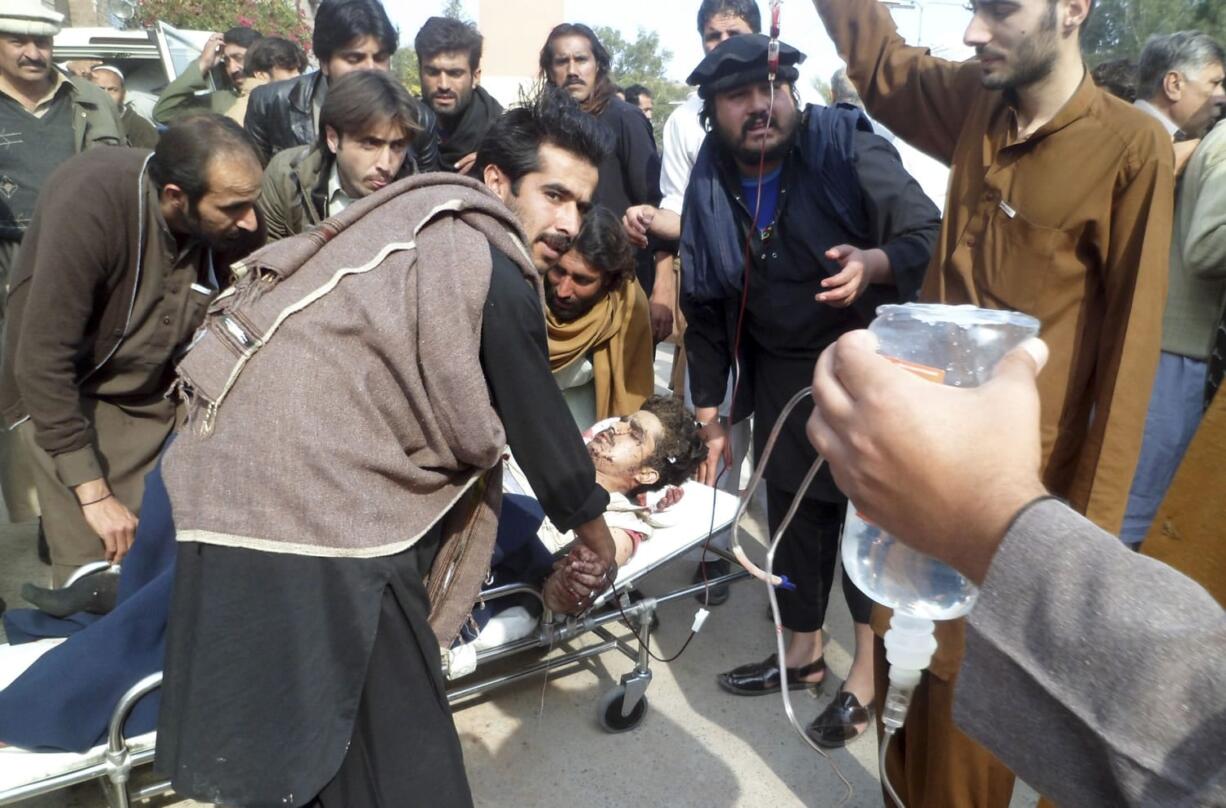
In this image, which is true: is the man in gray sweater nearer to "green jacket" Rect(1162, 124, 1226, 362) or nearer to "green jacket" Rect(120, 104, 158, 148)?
"green jacket" Rect(1162, 124, 1226, 362)

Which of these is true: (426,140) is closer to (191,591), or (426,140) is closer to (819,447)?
(191,591)

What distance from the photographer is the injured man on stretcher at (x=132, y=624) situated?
199 cm

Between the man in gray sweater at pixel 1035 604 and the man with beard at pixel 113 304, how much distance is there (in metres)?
2.28

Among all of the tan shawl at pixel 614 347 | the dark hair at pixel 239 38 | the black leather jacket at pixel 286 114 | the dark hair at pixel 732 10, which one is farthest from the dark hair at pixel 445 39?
the dark hair at pixel 239 38

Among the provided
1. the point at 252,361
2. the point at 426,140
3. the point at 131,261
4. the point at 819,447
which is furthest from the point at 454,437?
the point at 426,140

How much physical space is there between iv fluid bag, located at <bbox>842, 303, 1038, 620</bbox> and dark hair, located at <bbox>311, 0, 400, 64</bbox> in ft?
10.7

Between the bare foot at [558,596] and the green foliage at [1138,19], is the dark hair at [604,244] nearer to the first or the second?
the bare foot at [558,596]

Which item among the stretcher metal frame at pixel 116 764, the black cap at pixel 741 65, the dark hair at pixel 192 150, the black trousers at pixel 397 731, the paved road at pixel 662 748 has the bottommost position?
the paved road at pixel 662 748

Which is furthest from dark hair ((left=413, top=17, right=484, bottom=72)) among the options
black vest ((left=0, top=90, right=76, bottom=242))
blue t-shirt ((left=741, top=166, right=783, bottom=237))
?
blue t-shirt ((left=741, top=166, right=783, bottom=237))

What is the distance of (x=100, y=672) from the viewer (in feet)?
6.67

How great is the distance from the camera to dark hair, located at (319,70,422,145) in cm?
317

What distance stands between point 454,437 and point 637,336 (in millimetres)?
2139

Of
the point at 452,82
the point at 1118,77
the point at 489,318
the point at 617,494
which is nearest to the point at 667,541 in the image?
the point at 617,494

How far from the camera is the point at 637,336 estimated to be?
363cm
